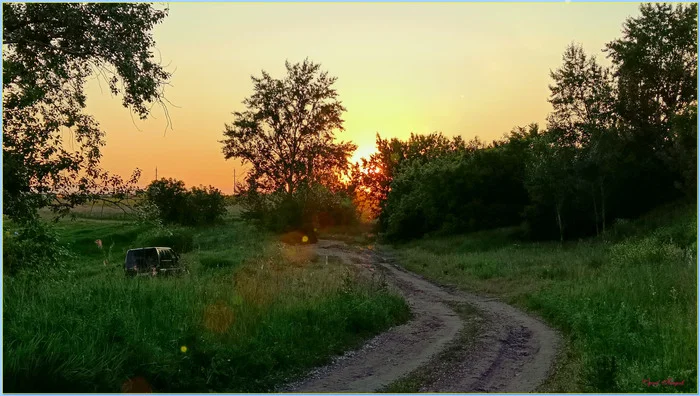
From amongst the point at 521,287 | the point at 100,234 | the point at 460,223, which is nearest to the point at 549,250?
the point at 521,287

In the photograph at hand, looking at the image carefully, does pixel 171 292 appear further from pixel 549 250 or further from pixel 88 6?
pixel 549 250

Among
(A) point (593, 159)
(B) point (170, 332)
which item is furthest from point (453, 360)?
(A) point (593, 159)

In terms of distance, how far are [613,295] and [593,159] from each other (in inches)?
906

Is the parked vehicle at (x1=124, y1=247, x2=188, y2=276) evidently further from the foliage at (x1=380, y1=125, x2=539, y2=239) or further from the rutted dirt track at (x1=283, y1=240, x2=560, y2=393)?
the foliage at (x1=380, y1=125, x2=539, y2=239)

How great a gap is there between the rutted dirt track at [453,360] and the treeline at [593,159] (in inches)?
891

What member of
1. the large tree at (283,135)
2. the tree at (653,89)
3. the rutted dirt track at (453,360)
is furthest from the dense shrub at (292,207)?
the rutted dirt track at (453,360)

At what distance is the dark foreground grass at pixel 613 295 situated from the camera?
893 cm

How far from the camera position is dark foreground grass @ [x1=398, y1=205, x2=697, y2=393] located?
29.3 ft

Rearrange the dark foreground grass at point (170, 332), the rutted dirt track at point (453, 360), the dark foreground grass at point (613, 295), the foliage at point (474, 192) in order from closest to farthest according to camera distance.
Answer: the dark foreground grass at point (170, 332) → the dark foreground grass at point (613, 295) → the rutted dirt track at point (453, 360) → the foliage at point (474, 192)

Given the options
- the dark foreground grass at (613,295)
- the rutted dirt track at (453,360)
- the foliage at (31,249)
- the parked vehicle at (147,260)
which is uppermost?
the foliage at (31,249)

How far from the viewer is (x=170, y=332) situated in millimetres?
9430

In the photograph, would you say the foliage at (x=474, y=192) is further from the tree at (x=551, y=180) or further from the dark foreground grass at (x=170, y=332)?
the dark foreground grass at (x=170, y=332)

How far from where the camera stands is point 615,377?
873 centimetres

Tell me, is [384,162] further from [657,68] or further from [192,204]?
[657,68]
